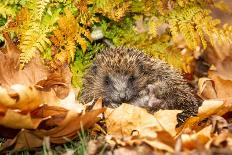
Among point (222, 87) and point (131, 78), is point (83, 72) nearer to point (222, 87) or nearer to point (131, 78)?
point (131, 78)

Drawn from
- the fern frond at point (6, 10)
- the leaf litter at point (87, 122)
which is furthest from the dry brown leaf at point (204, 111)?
the fern frond at point (6, 10)

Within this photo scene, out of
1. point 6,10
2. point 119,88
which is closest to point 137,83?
point 119,88

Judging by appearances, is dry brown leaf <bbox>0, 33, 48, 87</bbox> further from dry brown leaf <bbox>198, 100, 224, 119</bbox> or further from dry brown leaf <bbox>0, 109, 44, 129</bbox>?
dry brown leaf <bbox>198, 100, 224, 119</bbox>

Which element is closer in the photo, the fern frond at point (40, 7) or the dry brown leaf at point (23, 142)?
the dry brown leaf at point (23, 142)

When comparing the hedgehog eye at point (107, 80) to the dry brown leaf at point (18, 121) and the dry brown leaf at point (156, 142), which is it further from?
the dry brown leaf at point (156, 142)

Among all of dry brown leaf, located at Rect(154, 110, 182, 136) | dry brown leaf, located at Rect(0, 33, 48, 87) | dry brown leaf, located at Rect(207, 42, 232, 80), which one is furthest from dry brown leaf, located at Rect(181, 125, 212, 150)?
dry brown leaf, located at Rect(207, 42, 232, 80)
